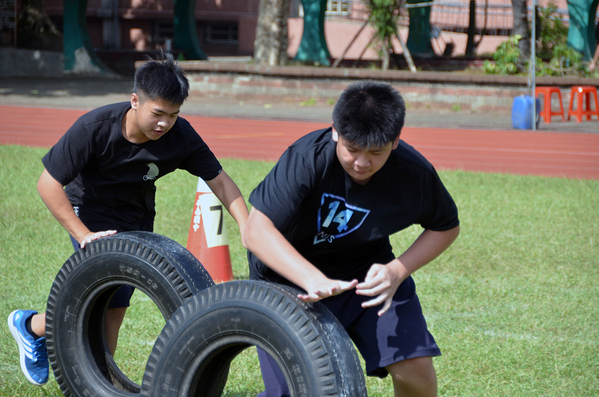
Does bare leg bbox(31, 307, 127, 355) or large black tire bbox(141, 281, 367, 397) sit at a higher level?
large black tire bbox(141, 281, 367, 397)

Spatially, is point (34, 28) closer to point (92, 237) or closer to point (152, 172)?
point (152, 172)

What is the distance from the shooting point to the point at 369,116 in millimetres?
2285

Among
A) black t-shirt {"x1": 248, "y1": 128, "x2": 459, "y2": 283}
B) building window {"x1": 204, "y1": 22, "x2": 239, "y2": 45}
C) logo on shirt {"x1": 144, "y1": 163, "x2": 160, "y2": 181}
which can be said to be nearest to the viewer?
black t-shirt {"x1": 248, "y1": 128, "x2": 459, "y2": 283}

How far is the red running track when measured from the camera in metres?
10.0

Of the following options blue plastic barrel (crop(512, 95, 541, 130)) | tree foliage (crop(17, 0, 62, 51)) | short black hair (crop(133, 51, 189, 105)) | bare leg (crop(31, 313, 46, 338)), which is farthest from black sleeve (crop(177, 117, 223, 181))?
tree foliage (crop(17, 0, 62, 51))

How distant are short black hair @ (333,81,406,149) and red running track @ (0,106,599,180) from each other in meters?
7.48

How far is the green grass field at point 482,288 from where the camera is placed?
138 inches

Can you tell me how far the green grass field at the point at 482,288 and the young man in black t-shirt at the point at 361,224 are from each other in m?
0.92

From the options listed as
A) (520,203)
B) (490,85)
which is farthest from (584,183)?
(490,85)

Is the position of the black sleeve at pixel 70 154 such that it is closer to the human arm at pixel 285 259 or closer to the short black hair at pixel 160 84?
the short black hair at pixel 160 84

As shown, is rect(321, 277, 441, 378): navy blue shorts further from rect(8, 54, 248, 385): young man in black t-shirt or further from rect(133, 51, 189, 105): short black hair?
rect(133, 51, 189, 105): short black hair

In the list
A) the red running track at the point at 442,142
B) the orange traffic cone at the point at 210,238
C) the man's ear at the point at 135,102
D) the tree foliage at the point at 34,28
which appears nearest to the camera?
the man's ear at the point at 135,102

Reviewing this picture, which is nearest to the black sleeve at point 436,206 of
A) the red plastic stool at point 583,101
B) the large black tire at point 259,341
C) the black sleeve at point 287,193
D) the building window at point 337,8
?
the black sleeve at point 287,193

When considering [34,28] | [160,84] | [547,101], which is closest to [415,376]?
[160,84]
